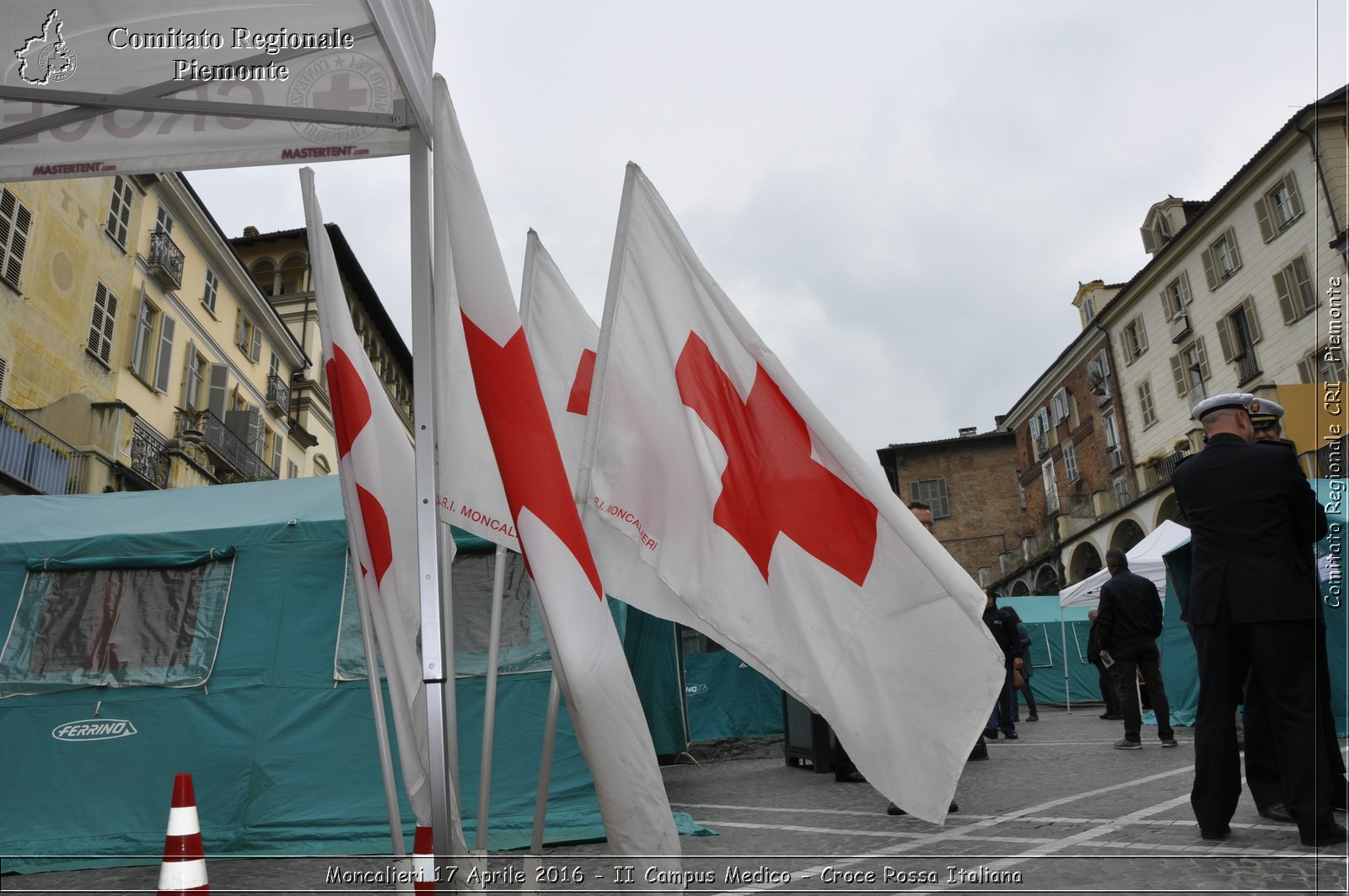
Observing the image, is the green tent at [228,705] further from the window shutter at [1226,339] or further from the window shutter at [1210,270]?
the window shutter at [1210,270]

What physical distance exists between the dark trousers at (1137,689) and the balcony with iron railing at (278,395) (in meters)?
A: 27.4

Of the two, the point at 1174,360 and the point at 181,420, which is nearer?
the point at 181,420

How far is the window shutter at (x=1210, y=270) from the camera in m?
29.8

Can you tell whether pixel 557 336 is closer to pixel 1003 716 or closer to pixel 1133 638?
pixel 1133 638

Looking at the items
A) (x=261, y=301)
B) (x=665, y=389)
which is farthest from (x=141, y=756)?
(x=261, y=301)

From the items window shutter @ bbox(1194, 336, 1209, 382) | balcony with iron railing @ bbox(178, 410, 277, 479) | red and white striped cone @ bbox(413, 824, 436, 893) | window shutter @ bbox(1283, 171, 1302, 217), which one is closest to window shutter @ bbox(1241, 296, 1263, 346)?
window shutter @ bbox(1194, 336, 1209, 382)

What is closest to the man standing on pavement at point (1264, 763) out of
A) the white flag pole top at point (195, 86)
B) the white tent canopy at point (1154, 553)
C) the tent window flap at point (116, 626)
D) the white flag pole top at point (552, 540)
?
the white flag pole top at point (552, 540)

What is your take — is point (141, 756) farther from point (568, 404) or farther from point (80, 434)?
point (80, 434)

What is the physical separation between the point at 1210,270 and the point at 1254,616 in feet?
99.4

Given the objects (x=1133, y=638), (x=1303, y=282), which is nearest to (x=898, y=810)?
(x=1133, y=638)

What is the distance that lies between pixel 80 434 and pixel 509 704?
16.0 meters

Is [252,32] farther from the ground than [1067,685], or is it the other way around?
[252,32]

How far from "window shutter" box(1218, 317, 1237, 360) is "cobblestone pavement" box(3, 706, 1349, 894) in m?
25.2

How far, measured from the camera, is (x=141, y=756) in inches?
245
